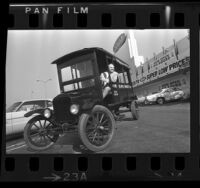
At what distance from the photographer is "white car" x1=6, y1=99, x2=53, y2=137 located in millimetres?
4445

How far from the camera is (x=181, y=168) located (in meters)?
4.39

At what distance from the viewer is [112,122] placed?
4484 millimetres

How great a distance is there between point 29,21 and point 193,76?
2.53 m

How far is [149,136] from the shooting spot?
14.5 ft

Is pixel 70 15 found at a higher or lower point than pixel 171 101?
higher

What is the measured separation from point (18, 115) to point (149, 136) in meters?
1.96

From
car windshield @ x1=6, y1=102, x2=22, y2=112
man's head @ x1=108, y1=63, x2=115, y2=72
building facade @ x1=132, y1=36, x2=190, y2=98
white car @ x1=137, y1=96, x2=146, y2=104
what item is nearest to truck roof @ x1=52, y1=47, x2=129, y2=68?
man's head @ x1=108, y1=63, x2=115, y2=72

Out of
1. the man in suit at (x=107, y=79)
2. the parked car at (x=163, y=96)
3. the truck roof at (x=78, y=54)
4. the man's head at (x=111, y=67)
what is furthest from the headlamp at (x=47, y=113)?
the parked car at (x=163, y=96)

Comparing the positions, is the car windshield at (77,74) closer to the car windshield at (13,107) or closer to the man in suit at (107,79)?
the man in suit at (107,79)

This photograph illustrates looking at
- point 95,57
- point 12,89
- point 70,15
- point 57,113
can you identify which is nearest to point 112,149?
point 57,113

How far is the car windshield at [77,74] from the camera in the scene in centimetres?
450

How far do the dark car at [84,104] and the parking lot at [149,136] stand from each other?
0.36 ft

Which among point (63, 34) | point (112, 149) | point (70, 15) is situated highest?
point (70, 15)

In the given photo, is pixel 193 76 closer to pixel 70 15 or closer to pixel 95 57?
pixel 95 57
